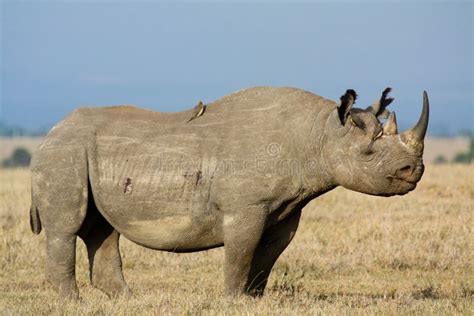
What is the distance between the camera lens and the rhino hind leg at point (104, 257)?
11242 mm

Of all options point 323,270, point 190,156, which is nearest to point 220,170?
point 190,156

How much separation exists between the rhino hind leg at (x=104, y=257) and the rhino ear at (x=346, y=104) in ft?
8.97

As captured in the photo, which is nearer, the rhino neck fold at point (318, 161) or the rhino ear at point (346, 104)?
the rhino ear at point (346, 104)

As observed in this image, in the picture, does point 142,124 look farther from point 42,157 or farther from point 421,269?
point 421,269

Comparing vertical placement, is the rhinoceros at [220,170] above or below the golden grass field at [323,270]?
above

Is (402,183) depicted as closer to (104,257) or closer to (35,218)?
(104,257)

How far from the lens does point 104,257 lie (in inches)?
445

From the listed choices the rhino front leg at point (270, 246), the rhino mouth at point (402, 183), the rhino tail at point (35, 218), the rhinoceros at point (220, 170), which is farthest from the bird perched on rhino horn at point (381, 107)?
the rhino tail at point (35, 218)

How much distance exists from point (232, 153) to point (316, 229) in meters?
5.79

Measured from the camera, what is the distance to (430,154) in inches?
3925

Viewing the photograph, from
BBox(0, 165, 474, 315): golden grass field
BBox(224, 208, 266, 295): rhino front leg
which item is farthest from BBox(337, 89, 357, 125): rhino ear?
BBox(0, 165, 474, 315): golden grass field

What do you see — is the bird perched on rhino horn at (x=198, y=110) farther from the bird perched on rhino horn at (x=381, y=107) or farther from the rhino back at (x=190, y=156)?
the bird perched on rhino horn at (x=381, y=107)

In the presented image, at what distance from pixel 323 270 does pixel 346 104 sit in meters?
3.71

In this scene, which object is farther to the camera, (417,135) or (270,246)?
(270,246)
